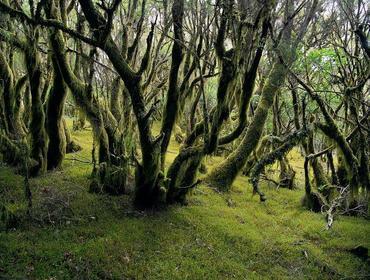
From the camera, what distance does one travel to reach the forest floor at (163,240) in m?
8.16

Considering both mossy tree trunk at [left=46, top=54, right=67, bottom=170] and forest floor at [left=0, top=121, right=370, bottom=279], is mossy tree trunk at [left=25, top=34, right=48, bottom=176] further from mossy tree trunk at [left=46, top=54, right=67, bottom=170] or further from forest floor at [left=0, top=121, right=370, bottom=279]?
forest floor at [left=0, top=121, right=370, bottom=279]

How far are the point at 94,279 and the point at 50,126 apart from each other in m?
6.48

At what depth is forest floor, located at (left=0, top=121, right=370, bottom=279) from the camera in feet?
26.8

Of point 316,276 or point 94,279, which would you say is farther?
point 316,276

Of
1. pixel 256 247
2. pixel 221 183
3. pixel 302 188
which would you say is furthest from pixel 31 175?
pixel 302 188

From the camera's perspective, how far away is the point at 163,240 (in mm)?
9648

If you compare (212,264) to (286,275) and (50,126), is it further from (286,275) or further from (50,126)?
(50,126)

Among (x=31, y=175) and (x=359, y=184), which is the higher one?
(x=359, y=184)

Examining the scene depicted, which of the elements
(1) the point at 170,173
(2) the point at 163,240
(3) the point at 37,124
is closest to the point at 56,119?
(3) the point at 37,124

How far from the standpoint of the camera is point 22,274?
7.40 m

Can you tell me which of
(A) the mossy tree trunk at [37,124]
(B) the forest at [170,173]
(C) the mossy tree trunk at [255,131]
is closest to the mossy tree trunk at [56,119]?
(B) the forest at [170,173]

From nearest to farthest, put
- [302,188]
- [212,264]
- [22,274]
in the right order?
[22,274], [212,264], [302,188]

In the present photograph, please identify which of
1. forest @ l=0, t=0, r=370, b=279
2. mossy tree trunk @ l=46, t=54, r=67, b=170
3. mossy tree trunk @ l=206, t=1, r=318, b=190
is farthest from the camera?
mossy tree trunk @ l=206, t=1, r=318, b=190

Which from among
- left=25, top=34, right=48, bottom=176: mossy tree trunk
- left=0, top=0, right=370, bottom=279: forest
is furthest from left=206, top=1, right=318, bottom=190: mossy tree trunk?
left=25, top=34, right=48, bottom=176: mossy tree trunk
